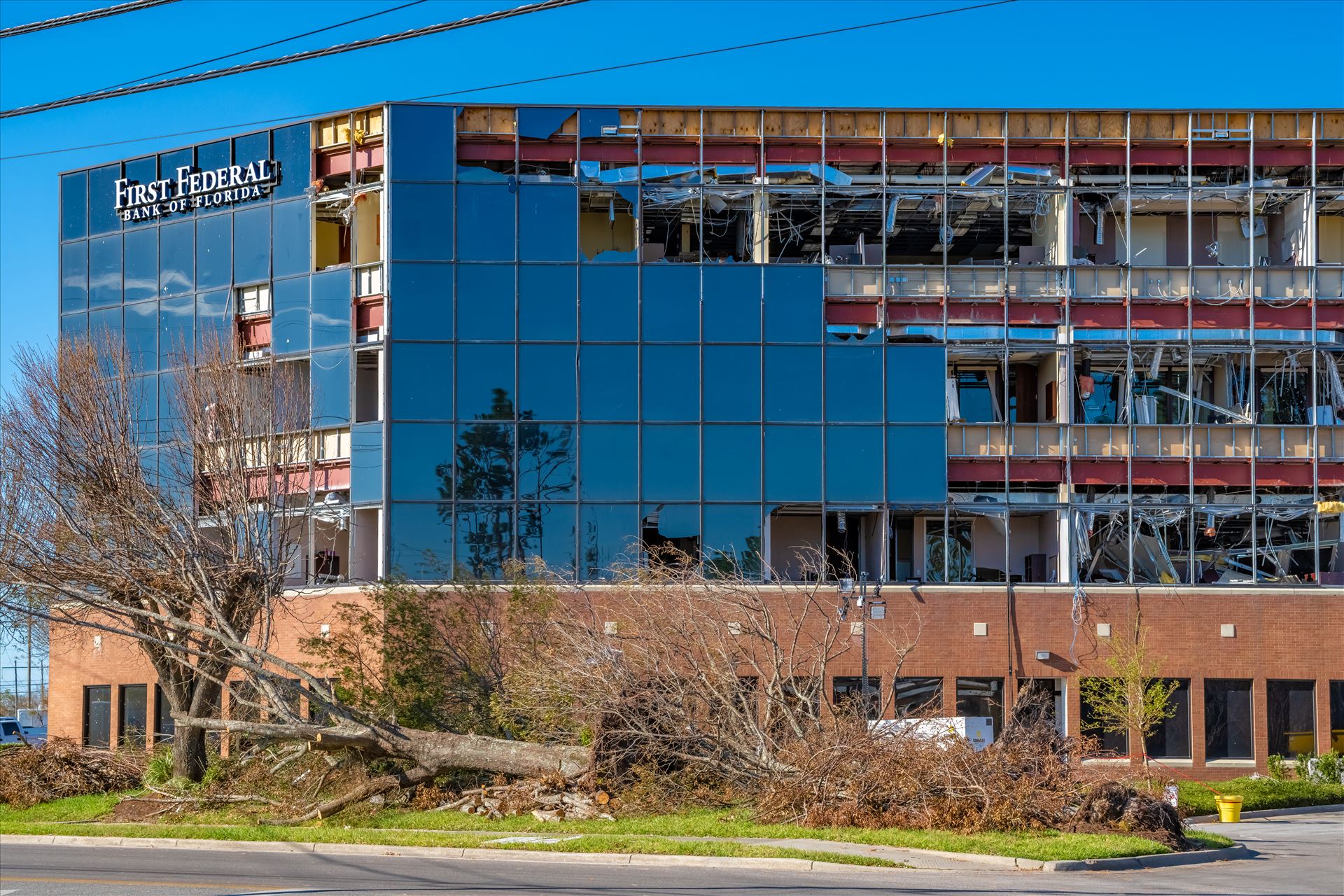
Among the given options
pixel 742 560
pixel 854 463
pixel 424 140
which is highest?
pixel 424 140

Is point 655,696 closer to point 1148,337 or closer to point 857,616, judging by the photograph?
point 857,616

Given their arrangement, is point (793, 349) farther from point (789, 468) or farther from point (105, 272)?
point (105, 272)

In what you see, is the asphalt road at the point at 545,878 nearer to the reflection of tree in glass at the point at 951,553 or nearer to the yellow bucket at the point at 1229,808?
the yellow bucket at the point at 1229,808

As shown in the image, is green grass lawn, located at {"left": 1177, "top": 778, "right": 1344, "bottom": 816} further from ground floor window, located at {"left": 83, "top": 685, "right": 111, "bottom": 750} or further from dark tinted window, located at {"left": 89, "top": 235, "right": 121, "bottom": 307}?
dark tinted window, located at {"left": 89, "top": 235, "right": 121, "bottom": 307}

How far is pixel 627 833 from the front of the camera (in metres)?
21.5

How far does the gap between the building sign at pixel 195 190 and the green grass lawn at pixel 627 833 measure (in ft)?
62.3

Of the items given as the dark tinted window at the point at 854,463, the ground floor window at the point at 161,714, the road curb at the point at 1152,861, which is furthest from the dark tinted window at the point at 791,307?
the ground floor window at the point at 161,714

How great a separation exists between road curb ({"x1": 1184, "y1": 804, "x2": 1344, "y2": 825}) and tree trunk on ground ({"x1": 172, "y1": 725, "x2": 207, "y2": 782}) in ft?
64.9

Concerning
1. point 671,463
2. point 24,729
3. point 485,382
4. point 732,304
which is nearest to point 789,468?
point 671,463

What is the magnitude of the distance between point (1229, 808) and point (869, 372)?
1425cm

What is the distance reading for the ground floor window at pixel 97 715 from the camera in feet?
135

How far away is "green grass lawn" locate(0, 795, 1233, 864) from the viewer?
19266 mm

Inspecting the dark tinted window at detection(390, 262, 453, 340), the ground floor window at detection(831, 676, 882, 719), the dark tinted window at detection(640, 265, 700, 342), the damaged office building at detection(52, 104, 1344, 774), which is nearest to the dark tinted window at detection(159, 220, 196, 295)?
the damaged office building at detection(52, 104, 1344, 774)

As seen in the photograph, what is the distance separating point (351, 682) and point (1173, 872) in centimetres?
1609
